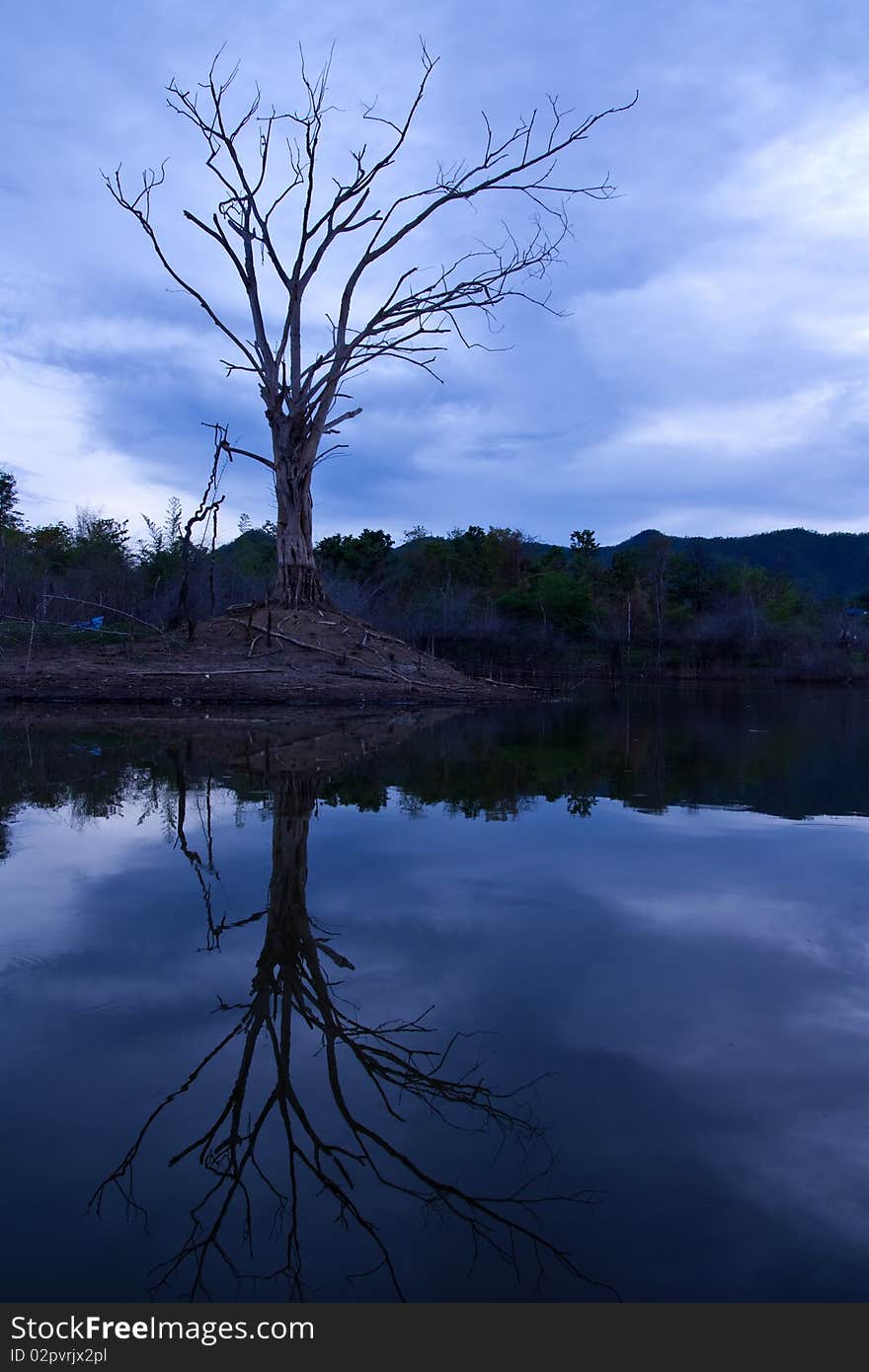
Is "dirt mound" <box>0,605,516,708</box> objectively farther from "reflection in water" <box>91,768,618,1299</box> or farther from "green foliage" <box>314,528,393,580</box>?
"green foliage" <box>314,528,393,580</box>

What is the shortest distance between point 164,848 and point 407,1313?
3.54 meters

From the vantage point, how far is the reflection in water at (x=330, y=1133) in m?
1.84

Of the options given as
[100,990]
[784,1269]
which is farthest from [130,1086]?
[784,1269]

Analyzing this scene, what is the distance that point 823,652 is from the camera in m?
32.6

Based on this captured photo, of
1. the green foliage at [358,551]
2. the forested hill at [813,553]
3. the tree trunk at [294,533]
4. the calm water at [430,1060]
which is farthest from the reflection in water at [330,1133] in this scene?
the forested hill at [813,553]

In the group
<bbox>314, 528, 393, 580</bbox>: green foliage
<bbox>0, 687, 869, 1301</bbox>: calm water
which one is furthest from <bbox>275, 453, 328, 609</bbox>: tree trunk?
<bbox>314, 528, 393, 580</bbox>: green foliage

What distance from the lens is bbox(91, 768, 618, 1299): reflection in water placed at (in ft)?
6.04

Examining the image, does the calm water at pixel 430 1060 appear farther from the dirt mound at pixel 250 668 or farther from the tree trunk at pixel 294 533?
the tree trunk at pixel 294 533

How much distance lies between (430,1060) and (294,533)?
17415 mm

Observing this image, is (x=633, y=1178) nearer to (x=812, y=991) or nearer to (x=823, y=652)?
(x=812, y=991)

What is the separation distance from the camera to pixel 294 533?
19.2 metres

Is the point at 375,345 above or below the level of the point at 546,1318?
above

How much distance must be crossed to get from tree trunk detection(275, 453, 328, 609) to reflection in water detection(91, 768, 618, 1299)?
16466 millimetres

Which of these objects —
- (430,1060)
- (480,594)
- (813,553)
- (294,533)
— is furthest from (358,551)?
(813,553)
